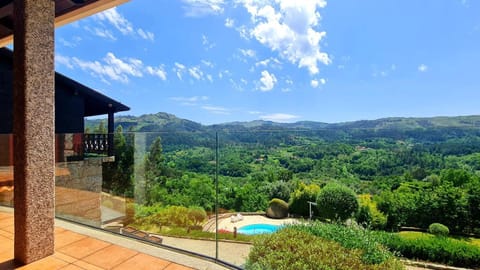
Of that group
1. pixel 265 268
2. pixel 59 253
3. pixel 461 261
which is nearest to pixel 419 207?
pixel 461 261

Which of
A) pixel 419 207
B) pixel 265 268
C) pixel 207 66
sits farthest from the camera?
pixel 207 66

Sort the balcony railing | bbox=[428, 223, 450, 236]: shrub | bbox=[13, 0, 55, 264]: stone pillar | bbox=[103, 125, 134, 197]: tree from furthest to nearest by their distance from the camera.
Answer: bbox=[428, 223, 450, 236]: shrub → the balcony railing → bbox=[103, 125, 134, 197]: tree → bbox=[13, 0, 55, 264]: stone pillar

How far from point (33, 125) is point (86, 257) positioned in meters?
1.31

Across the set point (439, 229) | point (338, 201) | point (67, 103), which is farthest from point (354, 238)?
Result: point (67, 103)

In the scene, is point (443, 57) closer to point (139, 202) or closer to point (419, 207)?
point (419, 207)

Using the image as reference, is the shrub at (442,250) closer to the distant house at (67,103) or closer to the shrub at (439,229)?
the shrub at (439,229)

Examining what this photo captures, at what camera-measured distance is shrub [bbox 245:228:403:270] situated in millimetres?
1881

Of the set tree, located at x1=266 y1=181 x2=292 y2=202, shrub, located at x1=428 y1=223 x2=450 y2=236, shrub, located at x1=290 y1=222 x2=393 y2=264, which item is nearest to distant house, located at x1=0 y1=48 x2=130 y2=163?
tree, located at x1=266 y1=181 x2=292 y2=202

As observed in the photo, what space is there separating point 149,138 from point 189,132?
0.73 m

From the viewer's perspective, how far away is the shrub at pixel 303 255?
1881mm

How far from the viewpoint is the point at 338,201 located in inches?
287

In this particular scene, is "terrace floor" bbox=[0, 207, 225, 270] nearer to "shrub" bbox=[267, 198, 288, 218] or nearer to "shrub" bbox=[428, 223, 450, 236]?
"shrub" bbox=[428, 223, 450, 236]

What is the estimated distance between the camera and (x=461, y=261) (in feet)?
23.2

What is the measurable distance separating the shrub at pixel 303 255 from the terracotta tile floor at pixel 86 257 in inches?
28.3
